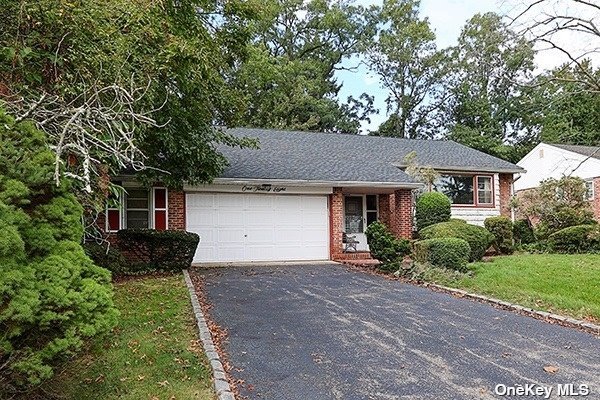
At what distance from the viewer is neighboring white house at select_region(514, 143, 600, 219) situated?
22641 mm

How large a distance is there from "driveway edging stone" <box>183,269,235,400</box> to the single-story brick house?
6.24 m

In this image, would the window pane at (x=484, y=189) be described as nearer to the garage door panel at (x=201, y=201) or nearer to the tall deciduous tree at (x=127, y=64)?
the garage door panel at (x=201, y=201)

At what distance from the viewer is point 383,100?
119 feet

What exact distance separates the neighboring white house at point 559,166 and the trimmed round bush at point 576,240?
617cm

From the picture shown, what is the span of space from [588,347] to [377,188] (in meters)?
10.1

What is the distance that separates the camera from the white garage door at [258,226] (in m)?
14.1

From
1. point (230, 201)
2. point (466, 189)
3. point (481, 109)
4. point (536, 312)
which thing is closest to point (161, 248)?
point (230, 201)

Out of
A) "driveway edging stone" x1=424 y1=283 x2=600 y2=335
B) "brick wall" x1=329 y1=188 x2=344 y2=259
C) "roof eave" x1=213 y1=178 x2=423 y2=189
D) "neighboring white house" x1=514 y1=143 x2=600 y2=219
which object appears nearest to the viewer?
"driveway edging stone" x1=424 y1=283 x2=600 y2=335

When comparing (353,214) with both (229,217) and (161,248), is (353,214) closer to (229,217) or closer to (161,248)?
(229,217)

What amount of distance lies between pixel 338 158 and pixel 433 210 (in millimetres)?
3786

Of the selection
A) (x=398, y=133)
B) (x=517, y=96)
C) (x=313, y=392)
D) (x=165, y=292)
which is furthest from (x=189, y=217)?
(x=517, y=96)

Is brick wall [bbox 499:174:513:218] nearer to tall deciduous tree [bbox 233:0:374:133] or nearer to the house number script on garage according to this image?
the house number script on garage

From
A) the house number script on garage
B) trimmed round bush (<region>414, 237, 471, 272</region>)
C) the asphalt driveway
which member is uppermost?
the house number script on garage

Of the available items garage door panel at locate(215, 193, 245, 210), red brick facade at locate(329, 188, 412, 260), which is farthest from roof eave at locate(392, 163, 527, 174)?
garage door panel at locate(215, 193, 245, 210)
